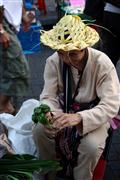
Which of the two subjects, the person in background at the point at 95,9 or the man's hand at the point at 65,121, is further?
the person in background at the point at 95,9

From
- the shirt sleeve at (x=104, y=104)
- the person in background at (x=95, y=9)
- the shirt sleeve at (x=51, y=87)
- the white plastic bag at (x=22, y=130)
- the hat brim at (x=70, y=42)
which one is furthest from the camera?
the person in background at (x=95, y=9)

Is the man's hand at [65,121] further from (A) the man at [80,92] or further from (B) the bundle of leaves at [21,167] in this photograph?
(B) the bundle of leaves at [21,167]

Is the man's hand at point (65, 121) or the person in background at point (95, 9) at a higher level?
the person in background at point (95, 9)

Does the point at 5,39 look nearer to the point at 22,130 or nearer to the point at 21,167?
the point at 22,130

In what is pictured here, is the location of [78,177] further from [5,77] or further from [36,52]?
[36,52]

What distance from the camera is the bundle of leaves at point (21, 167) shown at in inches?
98.7

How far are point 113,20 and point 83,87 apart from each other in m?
1.02

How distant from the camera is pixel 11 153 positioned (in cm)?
279

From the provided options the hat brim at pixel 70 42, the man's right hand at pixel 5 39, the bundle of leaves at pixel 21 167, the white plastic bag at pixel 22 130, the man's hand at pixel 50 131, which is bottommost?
the white plastic bag at pixel 22 130

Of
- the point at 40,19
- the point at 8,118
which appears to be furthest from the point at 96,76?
the point at 40,19

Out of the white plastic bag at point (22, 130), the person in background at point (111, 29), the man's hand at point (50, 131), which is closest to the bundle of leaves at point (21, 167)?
the man's hand at point (50, 131)

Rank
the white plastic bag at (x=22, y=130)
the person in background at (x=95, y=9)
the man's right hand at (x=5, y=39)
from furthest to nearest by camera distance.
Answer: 1. the person in background at (x=95, y=9)
2. the man's right hand at (x=5, y=39)
3. the white plastic bag at (x=22, y=130)

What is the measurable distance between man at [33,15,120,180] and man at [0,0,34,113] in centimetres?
90

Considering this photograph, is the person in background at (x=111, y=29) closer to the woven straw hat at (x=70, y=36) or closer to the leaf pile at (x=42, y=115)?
the woven straw hat at (x=70, y=36)
